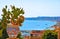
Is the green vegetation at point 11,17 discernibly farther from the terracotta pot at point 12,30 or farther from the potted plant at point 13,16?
the terracotta pot at point 12,30

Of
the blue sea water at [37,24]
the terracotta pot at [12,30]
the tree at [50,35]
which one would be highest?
the terracotta pot at [12,30]

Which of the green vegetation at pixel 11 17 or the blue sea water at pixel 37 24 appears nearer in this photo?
the green vegetation at pixel 11 17

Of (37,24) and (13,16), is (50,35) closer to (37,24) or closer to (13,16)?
(13,16)

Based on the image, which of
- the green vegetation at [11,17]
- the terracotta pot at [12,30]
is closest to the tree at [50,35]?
the green vegetation at [11,17]

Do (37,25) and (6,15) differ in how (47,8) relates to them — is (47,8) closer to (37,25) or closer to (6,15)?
(37,25)

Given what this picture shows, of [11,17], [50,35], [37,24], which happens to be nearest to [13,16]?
[11,17]

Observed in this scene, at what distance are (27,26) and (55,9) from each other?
→ 1.70 meters

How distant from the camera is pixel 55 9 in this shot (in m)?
11.5

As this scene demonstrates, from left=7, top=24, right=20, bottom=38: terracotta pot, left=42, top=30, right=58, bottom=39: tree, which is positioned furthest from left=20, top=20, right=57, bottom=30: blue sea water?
left=7, top=24, right=20, bottom=38: terracotta pot

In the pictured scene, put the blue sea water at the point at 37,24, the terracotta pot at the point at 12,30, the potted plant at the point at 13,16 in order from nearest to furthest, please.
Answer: the terracotta pot at the point at 12,30 → the potted plant at the point at 13,16 → the blue sea water at the point at 37,24

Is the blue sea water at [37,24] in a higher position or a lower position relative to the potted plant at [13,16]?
lower

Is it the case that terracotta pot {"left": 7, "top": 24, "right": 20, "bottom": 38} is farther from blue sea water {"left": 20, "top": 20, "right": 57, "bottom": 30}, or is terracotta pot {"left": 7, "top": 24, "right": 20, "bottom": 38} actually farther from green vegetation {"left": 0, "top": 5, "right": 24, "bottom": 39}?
blue sea water {"left": 20, "top": 20, "right": 57, "bottom": 30}

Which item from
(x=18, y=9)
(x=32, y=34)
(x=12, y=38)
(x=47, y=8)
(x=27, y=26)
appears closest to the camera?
(x=12, y=38)

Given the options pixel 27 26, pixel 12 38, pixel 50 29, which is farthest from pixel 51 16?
pixel 12 38
